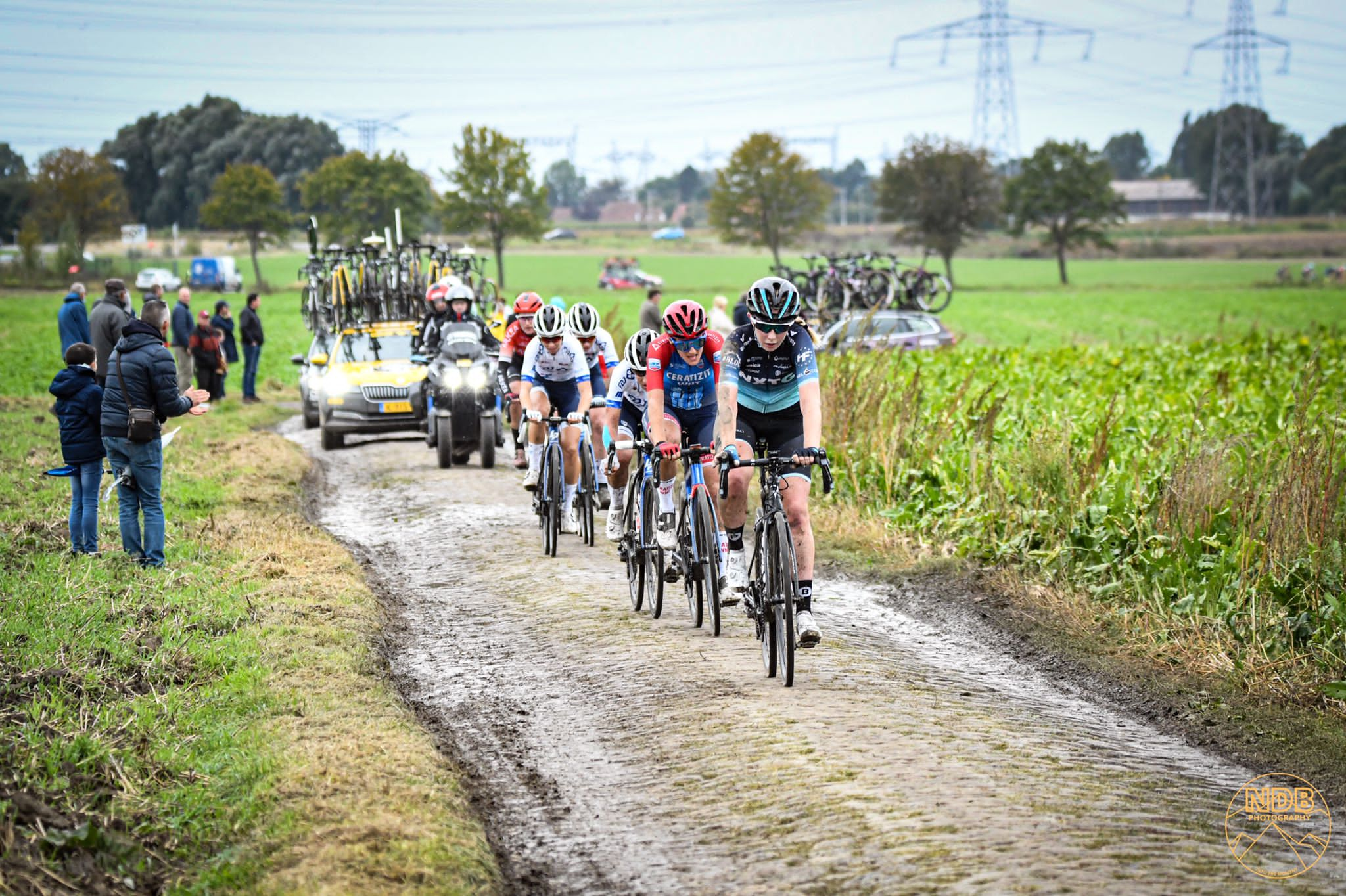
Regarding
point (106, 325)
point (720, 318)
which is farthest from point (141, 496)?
point (720, 318)

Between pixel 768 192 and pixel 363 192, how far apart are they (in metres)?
25.5

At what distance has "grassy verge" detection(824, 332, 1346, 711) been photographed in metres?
8.81

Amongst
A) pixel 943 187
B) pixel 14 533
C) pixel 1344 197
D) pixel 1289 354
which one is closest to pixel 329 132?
pixel 943 187

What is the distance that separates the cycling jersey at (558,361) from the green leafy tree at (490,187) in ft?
209

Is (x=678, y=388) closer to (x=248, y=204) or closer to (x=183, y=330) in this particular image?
(x=183, y=330)

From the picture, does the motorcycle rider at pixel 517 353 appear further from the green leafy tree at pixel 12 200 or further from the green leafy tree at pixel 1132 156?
the green leafy tree at pixel 1132 156

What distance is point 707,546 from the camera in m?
8.64

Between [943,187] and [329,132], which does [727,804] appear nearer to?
[943,187]

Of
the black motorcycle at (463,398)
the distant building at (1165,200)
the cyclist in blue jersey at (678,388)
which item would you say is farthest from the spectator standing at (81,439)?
the distant building at (1165,200)

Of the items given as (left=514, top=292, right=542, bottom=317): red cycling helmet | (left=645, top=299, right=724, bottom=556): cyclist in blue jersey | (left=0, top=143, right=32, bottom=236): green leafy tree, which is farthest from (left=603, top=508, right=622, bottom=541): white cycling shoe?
(left=0, top=143, right=32, bottom=236): green leafy tree

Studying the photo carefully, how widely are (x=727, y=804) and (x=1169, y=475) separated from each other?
634 centimetres

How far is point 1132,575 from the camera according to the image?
32.7ft

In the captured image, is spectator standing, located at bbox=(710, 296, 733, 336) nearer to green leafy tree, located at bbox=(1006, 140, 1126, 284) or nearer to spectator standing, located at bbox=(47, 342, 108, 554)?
spectator standing, located at bbox=(47, 342, 108, 554)

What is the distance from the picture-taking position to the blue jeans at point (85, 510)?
1067cm
